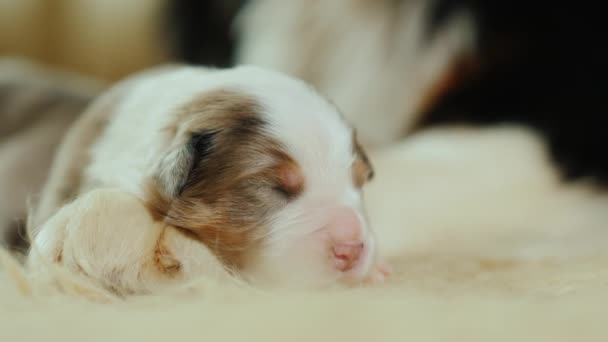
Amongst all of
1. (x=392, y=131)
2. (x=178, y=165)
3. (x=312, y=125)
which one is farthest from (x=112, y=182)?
(x=392, y=131)

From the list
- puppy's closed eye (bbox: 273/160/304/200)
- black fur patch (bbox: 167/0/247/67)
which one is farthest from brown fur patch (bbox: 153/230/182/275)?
black fur patch (bbox: 167/0/247/67)

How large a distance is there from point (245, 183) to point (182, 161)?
0.06 m

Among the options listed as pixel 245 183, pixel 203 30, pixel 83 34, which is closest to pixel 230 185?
pixel 245 183

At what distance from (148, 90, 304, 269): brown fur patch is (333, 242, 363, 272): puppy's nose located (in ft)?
0.22

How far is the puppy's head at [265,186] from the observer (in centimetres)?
71

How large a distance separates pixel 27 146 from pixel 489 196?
2.24ft

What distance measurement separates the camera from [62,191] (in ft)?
2.76

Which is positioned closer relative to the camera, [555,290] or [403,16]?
[555,290]

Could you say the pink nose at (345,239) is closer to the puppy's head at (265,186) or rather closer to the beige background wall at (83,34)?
the puppy's head at (265,186)

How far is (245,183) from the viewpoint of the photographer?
2.43 feet

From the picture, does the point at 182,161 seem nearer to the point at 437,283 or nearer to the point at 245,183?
the point at 245,183

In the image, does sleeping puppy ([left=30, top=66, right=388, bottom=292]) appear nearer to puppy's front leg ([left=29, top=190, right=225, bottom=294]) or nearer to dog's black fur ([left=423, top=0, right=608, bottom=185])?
puppy's front leg ([left=29, top=190, right=225, bottom=294])

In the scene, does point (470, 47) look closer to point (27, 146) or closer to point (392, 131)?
point (392, 131)

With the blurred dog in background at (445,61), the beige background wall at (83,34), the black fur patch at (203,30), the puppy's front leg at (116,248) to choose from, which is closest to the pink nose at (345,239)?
the puppy's front leg at (116,248)
